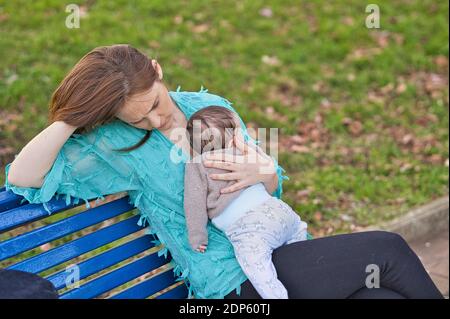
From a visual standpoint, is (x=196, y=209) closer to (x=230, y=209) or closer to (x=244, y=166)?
(x=230, y=209)

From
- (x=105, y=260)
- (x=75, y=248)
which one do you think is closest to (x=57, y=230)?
(x=75, y=248)

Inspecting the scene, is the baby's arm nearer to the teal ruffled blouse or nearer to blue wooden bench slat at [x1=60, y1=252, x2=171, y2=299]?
the teal ruffled blouse

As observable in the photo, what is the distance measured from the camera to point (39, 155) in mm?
2805

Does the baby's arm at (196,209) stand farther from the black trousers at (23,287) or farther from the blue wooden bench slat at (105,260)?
the black trousers at (23,287)

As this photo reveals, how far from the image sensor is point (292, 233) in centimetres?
313

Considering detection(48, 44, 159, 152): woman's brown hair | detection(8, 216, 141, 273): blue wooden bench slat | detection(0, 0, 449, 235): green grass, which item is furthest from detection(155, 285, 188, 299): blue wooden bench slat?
detection(0, 0, 449, 235): green grass

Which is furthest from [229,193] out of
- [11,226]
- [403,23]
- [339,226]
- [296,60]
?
[403,23]

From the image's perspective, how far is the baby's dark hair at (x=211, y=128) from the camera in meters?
3.03

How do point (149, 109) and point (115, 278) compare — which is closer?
point (149, 109)

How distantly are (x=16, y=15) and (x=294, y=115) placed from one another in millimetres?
2496

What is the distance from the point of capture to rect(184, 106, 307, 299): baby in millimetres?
2879

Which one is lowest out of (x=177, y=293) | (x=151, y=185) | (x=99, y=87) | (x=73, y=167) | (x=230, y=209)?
(x=177, y=293)

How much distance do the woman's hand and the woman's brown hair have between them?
42 centimetres

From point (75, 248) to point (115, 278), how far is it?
22 centimetres
